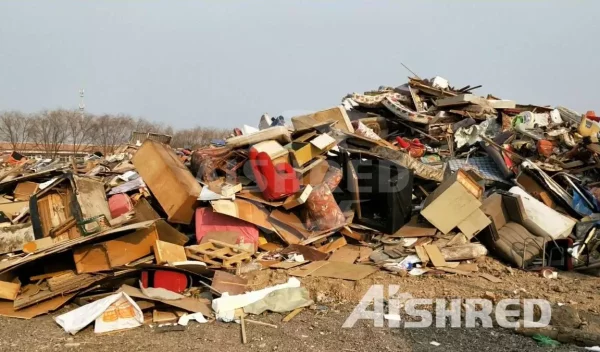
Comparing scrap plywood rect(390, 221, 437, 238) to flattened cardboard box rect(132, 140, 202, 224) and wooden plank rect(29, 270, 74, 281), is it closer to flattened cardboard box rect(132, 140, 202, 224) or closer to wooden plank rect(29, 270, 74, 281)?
flattened cardboard box rect(132, 140, 202, 224)

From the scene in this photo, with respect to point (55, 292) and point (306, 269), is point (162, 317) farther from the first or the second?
point (306, 269)

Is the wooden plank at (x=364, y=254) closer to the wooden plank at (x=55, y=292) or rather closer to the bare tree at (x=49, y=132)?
the wooden plank at (x=55, y=292)

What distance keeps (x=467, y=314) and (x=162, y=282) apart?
3139 mm

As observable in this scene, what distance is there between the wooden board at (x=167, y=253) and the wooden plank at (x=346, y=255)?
1856 mm

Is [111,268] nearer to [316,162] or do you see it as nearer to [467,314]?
[316,162]

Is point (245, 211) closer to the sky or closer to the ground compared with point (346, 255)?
closer to the sky

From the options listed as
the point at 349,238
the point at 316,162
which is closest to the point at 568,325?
the point at 349,238

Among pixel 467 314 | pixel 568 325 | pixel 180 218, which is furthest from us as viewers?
pixel 180 218

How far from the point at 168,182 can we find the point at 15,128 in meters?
31.8

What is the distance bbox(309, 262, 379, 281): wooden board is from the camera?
17.5 ft

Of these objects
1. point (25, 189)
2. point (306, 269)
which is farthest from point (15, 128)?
point (306, 269)

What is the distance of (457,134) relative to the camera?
9266mm

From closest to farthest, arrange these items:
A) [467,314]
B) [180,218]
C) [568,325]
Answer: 1. [568,325]
2. [467,314]
3. [180,218]

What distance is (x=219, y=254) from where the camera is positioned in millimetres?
5707
